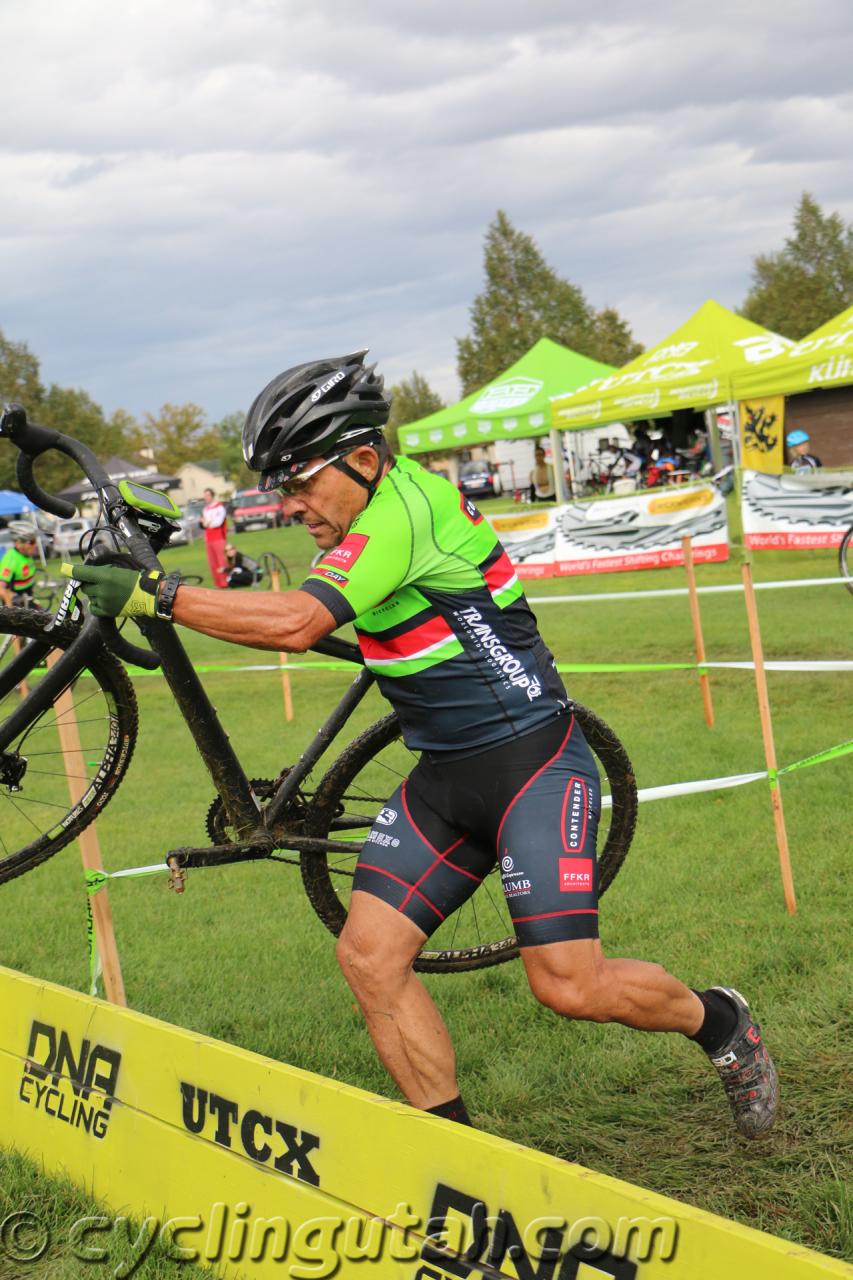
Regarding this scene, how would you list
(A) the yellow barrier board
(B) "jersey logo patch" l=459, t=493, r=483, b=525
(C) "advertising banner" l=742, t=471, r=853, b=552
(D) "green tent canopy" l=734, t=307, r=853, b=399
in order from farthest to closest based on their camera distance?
(D) "green tent canopy" l=734, t=307, r=853, b=399 < (C) "advertising banner" l=742, t=471, r=853, b=552 < (B) "jersey logo patch" l=459, t=493, r=483, b=525 < (A) the yellow barrier board

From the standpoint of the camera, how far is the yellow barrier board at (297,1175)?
2.34 meters

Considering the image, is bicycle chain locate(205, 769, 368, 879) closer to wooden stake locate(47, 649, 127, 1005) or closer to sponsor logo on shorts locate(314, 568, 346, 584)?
wooden stake locate(47, 649, 127, 1005)

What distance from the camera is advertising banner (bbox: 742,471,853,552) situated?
1534 cm

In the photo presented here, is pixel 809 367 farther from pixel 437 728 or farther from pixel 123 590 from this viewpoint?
pixel 123 590

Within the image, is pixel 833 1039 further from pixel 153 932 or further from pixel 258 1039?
pixel 153 932

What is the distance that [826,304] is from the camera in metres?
70.6

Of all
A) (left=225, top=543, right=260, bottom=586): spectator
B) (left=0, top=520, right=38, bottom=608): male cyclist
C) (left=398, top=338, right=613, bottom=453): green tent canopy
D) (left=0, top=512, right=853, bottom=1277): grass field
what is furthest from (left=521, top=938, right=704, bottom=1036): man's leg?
(left=398, top=338, right=613, bottom=453): green tent canopy

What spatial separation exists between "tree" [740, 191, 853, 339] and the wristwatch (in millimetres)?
71379

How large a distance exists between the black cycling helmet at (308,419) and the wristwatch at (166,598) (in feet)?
1.25

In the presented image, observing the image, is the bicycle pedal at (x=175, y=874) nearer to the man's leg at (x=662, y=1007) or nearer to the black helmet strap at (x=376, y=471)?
the man's leg at (x=662, y=1007)

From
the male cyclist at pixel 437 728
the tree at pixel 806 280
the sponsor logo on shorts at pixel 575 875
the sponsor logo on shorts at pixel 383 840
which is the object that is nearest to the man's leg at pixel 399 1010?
the male cyclist at pixel 437 728

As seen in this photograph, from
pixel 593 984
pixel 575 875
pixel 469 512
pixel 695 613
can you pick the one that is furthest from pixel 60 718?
pixel 695 613

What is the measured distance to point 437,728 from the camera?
3461mm

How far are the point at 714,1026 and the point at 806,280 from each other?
73.2m
